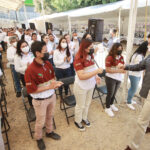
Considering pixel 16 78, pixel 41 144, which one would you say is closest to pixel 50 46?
pixel 16 78

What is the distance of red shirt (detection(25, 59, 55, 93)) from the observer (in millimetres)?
1673

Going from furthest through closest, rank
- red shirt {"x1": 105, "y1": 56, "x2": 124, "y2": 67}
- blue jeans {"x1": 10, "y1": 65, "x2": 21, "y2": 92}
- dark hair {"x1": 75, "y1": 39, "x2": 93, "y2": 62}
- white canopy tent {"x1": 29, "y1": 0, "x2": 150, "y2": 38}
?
white canopy tent {"x1": 29, "y1": 0, "x2": 150, "y2": 38} → blue jeans {"x1": 10, "y1": 65, "x2": 21, "y2": 92} → red shirt {"x1": 105, "y1": 56, "x2": 124, "y2": 67} → dark hair {"x1": 75, "y1": 39, "x2": 93, "y2": 62}

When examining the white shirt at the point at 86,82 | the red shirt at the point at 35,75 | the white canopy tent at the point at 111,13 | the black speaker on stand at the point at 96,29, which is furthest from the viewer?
the white canopy tent at the point at 111,13

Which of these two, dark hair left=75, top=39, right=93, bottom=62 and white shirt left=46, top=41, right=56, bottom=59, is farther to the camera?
white shirt left=46, top=41, right=56, bottom=59

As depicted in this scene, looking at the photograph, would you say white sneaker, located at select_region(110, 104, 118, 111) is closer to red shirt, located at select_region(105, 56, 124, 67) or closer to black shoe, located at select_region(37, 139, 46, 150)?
red shirt, located at select_region(105, 56, 124, 67)

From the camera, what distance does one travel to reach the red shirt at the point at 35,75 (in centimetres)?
167

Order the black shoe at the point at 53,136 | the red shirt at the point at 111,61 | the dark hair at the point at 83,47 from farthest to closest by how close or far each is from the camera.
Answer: the red shirt at the point at 111,61, the black shoe at the point at 53,136, the dark hair at the point at 83,47

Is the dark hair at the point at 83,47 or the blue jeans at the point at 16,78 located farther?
the blue jeans at the point at 16,78

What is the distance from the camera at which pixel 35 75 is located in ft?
5.55

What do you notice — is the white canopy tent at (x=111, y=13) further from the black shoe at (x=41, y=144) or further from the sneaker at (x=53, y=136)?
the black shoe at (x=41, y=144)

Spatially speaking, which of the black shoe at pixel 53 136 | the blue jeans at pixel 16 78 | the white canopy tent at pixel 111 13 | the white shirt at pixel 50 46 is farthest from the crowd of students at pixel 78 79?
the white canopy tent at pixel 111 13

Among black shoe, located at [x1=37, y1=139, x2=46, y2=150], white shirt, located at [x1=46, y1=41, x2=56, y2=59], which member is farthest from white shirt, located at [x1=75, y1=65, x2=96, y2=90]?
white shirt, located at [x1=46, y1=41, x2=56, y2=59]

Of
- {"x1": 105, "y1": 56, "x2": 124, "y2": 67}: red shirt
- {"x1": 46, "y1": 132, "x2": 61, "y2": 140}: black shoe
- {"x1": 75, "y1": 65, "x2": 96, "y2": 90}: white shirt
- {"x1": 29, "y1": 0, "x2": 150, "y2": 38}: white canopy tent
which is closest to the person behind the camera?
{"x1": 75, "y1": 65, "x2": 96, "y2": 90}: white shirt

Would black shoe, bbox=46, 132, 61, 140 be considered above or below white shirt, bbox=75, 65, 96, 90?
below
